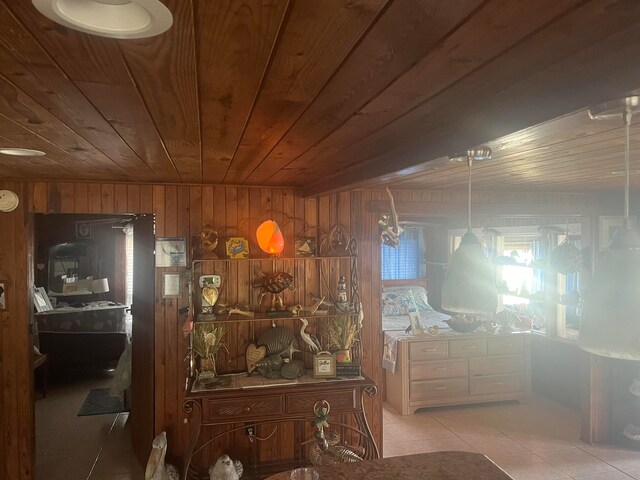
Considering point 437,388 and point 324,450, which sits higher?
point 324,450

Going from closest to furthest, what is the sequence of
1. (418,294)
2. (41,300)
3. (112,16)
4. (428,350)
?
1. (112,16)
2. (428,350)
3. (41,300)
4. (418,294)

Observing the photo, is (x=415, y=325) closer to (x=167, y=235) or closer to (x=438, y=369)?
(x=438, y=369)

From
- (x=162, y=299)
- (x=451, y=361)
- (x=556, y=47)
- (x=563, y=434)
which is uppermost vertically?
(x=556, y=47)

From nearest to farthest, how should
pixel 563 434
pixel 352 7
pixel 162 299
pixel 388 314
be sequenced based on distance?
pixel 352 7, pixel 162 299, pixel 563 434, pixel 388 314

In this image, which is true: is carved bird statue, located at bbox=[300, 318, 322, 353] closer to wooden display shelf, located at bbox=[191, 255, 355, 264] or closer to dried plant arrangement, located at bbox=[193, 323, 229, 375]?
wooden display shelf, located at bbox=[191, 255, 355, 264]

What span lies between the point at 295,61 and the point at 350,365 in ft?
8.83

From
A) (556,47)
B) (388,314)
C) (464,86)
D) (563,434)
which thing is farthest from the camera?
(388,314)

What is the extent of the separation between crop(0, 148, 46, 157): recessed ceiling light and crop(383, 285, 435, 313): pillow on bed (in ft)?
16.7

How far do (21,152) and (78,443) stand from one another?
306cm

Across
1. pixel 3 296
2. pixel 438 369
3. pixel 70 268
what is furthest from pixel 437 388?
pixel 70 268

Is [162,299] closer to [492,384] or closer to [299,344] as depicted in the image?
[299,344]

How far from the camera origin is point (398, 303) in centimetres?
627

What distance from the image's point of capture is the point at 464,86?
1.13 m

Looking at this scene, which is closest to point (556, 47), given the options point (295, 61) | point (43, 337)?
point (295, 61)
